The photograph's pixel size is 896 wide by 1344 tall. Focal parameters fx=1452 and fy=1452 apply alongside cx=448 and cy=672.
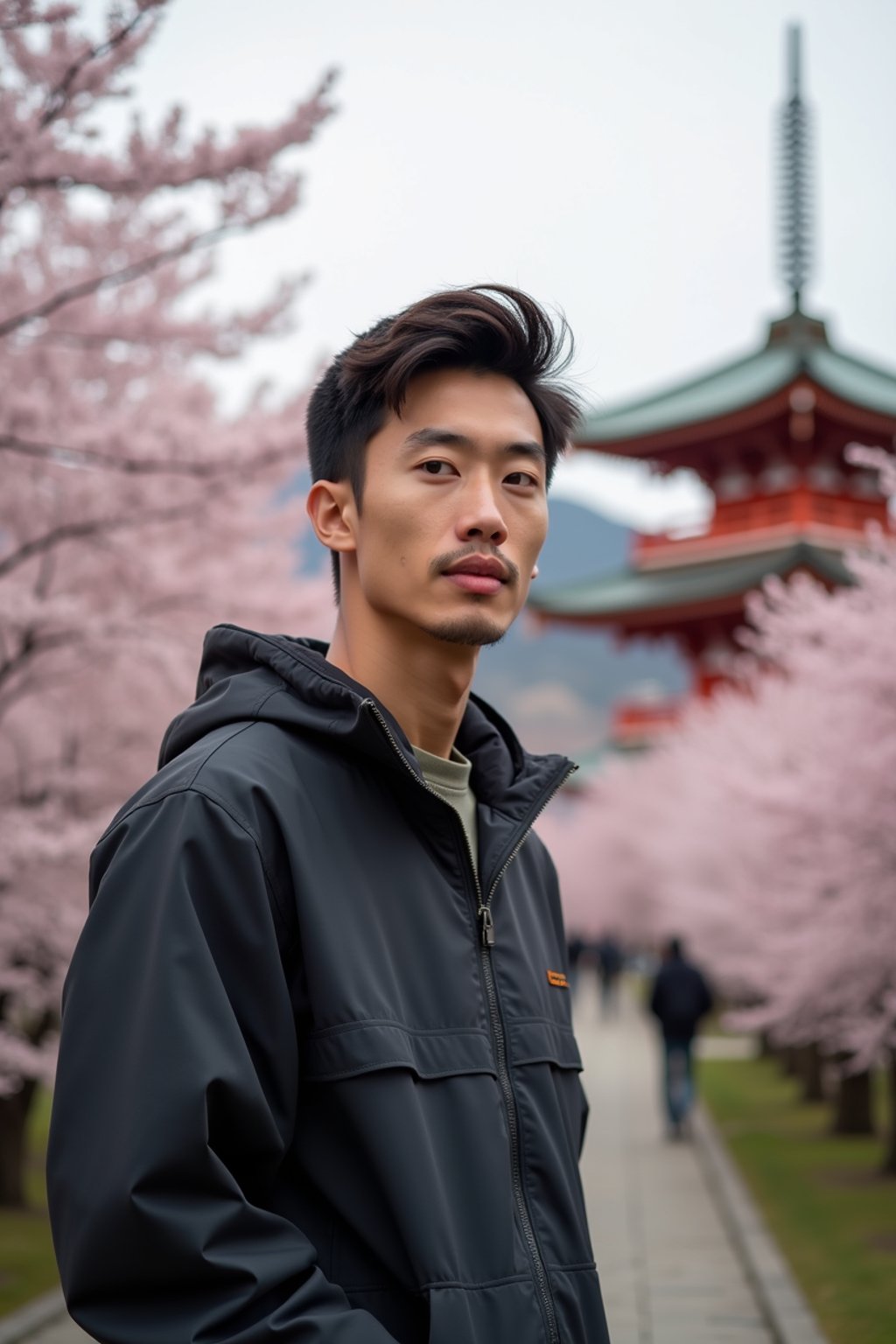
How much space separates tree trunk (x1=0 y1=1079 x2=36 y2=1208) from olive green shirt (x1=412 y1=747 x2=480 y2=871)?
25.3 feet

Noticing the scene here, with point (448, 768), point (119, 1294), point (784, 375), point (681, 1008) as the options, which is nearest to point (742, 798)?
point (681, 1008)

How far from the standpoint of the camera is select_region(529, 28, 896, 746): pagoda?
24953 mm

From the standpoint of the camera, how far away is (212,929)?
164cm

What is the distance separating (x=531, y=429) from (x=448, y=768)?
522 mm

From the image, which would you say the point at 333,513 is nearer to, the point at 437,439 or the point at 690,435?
the point at 437,439

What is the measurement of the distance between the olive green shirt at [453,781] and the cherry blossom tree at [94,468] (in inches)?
139

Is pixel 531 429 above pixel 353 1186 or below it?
above

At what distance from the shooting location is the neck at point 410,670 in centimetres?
206

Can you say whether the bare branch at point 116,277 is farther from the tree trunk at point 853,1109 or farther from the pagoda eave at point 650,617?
the pagoda eave at point 650,617

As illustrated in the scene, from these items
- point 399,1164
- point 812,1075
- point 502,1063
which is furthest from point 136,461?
point 812,1075

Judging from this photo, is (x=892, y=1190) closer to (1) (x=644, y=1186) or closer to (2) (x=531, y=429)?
(1) (x=644, y=1186)

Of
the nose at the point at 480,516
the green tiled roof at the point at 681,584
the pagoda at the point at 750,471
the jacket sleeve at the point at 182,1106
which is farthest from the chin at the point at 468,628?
the pagoda at the point at 750,471

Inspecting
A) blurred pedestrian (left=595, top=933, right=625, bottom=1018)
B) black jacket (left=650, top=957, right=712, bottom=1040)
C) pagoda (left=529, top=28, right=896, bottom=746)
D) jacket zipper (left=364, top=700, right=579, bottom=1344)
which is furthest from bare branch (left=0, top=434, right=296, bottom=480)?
blurred pedestrian (left=595, top=933, right=625, bottom=1018)

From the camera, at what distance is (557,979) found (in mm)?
2242
